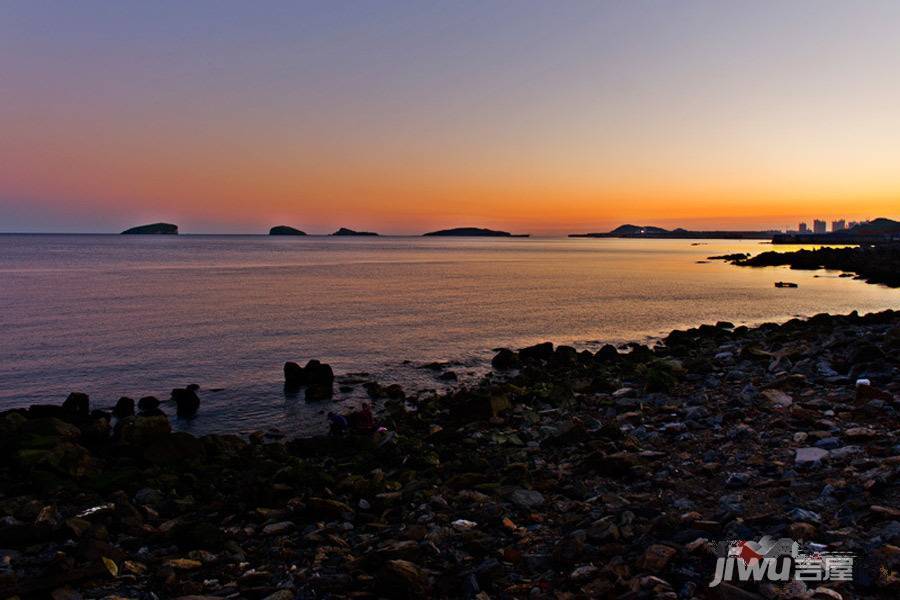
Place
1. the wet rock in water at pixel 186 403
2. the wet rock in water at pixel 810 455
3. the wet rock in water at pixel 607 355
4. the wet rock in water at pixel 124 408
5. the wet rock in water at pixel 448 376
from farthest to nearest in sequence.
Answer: the wet rock in water at pixel 607 355 → the wet rock in water at pixel 448 376 → the wet rock in water at pixel 186 403 → the wet rock in water at pixel 124 408 → the wet rock in water at pixel 810 455

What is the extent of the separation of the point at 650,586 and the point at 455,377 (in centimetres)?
1524

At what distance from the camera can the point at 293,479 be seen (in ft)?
33.2

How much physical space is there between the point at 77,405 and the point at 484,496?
12.9m

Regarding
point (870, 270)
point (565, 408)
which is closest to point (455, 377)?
point (565, 408)

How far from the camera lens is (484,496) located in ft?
29.0

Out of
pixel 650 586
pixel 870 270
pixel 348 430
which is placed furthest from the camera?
pixel 870 270

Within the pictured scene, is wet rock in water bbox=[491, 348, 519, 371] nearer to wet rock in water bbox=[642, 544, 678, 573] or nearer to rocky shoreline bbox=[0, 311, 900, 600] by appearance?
rocky shoreline bbox=[0, 311, 900, 600]

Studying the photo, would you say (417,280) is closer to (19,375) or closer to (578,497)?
(19,375)

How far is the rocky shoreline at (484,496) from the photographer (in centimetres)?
630

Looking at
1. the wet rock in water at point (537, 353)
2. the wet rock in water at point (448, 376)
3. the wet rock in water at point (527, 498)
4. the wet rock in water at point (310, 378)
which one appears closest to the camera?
the wet rock in water at point (527, 498)

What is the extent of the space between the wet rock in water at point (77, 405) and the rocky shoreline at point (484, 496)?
2.7 inches

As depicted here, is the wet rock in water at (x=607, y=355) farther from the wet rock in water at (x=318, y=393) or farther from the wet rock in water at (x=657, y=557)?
the wet rock in water at (x=657, y=557)

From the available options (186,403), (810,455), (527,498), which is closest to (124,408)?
(186,403)

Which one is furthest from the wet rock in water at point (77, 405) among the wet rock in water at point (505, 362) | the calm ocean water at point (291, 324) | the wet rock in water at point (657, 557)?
the wet rock in water at point (657, 557)
